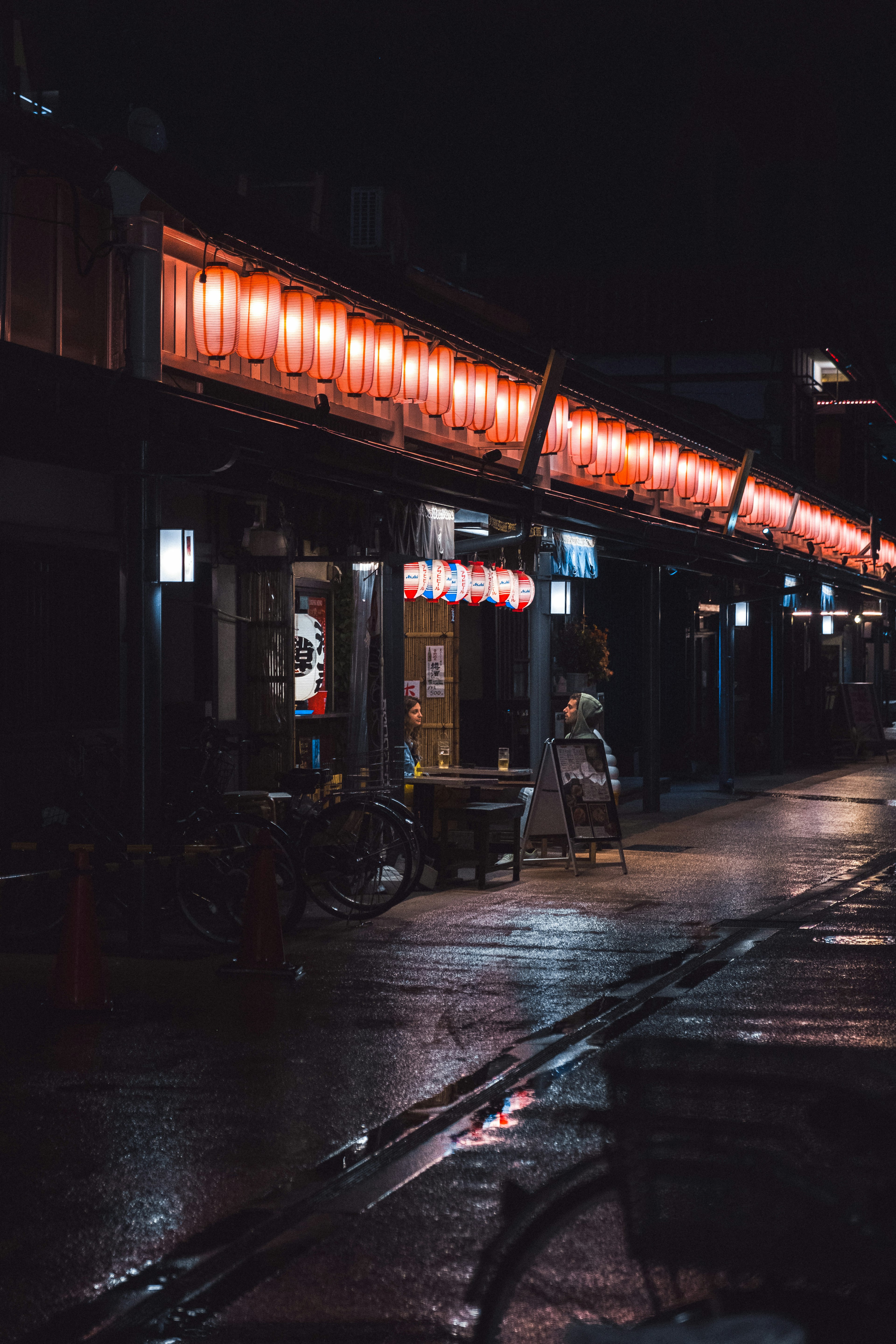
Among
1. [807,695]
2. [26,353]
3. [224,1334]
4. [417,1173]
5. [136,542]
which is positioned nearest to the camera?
[224,1334]

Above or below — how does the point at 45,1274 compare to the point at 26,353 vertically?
below

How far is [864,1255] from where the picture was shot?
12.0 feet

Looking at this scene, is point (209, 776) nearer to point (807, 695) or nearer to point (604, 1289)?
point (604, 1289)

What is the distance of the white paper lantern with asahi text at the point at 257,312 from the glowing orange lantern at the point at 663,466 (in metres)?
9.45

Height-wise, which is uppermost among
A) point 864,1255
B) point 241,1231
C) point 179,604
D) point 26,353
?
point 26,353

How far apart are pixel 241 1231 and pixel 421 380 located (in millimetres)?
9718

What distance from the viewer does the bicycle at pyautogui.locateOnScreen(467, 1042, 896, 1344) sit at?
344cm

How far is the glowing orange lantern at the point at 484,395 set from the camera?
1515 cm

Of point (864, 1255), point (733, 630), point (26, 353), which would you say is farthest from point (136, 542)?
point (733, 630)

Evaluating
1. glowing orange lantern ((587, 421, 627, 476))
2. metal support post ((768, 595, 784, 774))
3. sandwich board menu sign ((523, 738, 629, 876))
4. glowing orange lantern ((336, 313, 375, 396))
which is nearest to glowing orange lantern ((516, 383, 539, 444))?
glowing orange lantern ((587, 421, 627, 476))

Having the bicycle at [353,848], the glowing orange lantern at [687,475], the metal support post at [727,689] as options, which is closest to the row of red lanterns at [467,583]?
the glowing orange lantern at [687,475]

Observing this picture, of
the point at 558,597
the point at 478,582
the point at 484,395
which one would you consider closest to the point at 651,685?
the point at 558,597

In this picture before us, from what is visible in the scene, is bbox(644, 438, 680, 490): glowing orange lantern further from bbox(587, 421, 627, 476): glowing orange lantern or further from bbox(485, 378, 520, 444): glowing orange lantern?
bbox(485, 378, 520, 444): glowing orange lantern

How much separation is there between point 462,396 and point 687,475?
7802 millimetres
